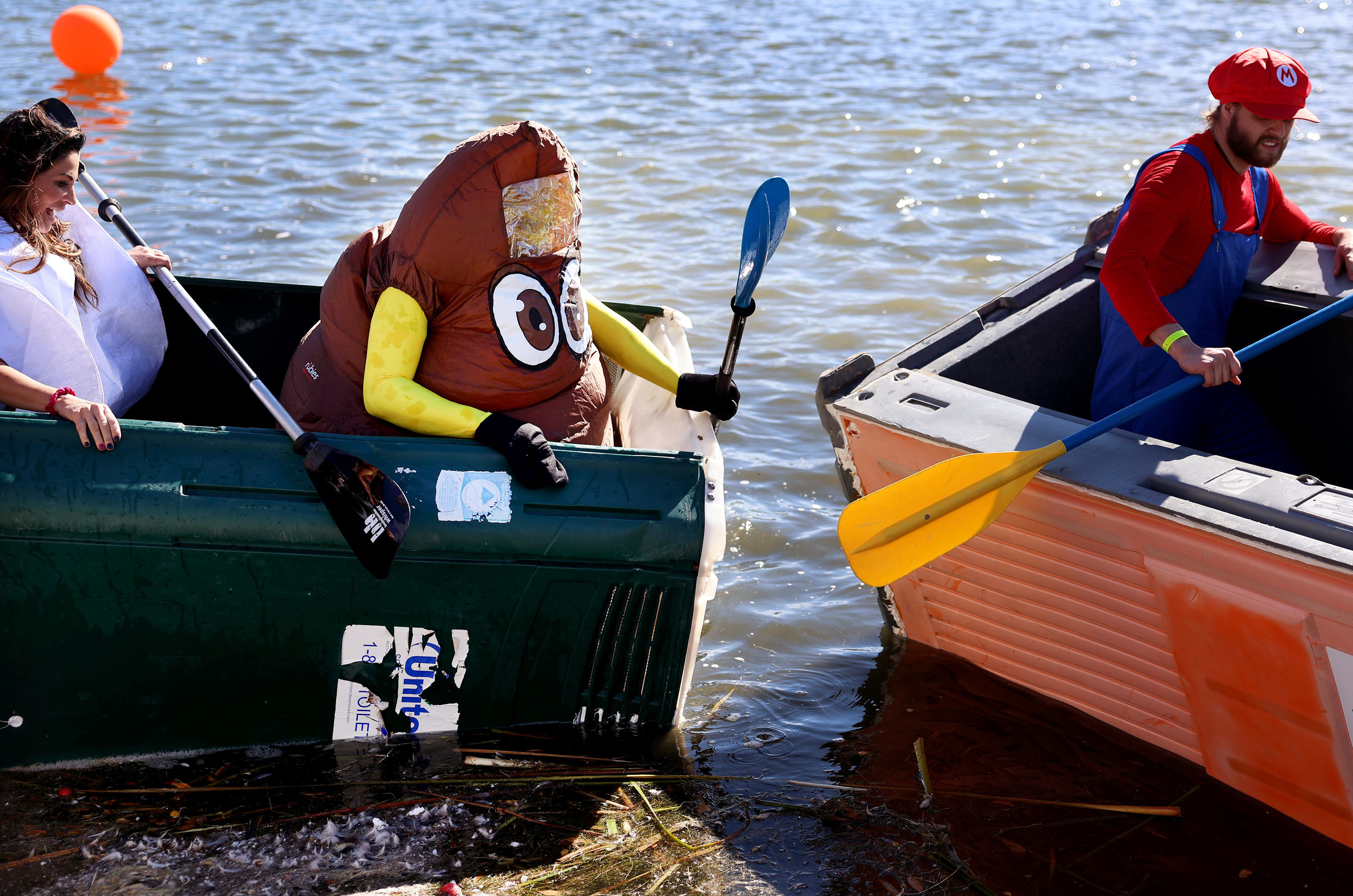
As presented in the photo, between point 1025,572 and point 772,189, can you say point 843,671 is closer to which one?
point 1025,572

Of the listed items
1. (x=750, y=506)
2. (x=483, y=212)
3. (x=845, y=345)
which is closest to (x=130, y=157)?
(x=845, y=345)

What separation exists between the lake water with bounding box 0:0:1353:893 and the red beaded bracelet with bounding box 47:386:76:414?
166 centimetres

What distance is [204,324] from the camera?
9.24 feet

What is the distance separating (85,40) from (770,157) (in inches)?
245

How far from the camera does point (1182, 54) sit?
1131 cm

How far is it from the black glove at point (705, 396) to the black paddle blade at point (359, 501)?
87cm

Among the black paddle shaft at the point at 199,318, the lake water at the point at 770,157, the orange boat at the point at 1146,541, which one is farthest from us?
the lake water at the point at 770,157

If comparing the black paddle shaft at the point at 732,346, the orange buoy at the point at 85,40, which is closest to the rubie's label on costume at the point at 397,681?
the black paddle shaft at the point at 732,346

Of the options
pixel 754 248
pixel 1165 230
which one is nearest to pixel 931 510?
pixel 754 248

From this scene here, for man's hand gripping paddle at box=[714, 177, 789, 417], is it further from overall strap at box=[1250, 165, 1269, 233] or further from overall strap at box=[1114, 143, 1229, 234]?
overall strap at box=[1250, 165, 1269, 233]

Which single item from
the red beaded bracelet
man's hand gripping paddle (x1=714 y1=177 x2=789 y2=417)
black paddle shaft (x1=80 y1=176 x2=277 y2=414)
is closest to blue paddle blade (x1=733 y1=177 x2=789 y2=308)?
man's hand gripping paddle (x1=714 y1=177 x2=789 y2=417)

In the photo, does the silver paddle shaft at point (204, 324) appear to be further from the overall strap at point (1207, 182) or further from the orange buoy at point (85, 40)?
the orange buoy at point (85, 40)

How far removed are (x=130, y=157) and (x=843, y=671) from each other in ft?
23.3

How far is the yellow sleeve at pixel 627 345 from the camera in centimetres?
308
